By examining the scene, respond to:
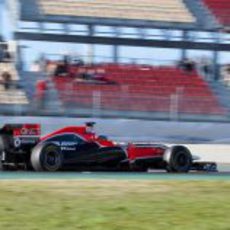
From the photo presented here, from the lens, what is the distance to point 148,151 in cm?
1416

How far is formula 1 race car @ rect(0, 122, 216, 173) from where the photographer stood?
43.4 feet

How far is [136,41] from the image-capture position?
2488 cm

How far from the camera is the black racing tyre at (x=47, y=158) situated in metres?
13.1

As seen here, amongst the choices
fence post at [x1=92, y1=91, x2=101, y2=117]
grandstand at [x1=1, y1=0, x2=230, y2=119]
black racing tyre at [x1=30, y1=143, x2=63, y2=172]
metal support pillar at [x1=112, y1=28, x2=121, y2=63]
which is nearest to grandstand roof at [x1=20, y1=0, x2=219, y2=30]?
grandstand at [x1=1, y1=0, x2=230, y2=119]

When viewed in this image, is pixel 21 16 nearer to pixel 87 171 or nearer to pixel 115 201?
pixel 87 171

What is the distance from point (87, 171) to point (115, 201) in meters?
5.72

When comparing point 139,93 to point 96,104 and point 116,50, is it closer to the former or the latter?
point 96,104

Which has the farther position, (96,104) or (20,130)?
(96,104)

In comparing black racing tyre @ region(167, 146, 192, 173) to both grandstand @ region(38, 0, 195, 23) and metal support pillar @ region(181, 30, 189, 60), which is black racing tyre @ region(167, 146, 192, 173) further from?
grandstand @ region(38, 0, 195, 23)

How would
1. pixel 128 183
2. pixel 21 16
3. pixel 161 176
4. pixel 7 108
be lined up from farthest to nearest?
pixel 21 16, pixel 7 108, pixel 161 176, pixel 128 183

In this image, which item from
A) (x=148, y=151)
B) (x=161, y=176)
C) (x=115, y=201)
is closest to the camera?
(x=115, y=201)

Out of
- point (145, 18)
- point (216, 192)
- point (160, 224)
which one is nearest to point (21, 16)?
point (145, 18)

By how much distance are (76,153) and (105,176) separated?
3.58 ft

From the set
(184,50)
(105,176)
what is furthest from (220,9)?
(105,176)
